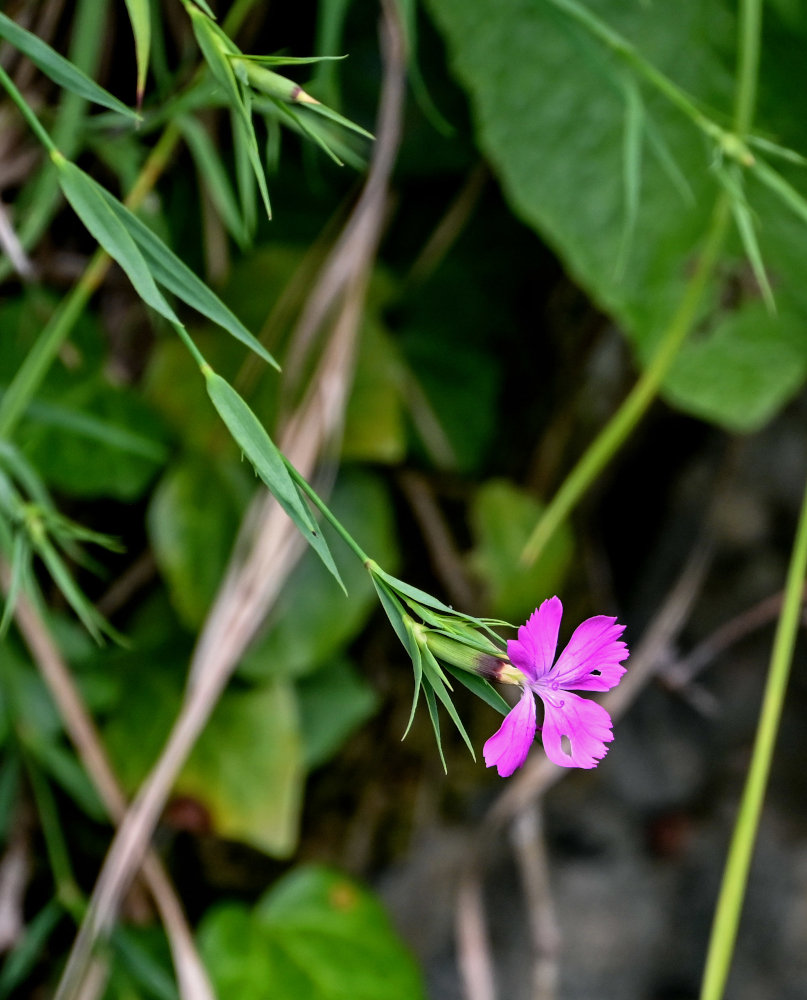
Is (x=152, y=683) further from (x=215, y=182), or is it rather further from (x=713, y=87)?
(x=713, y=87)

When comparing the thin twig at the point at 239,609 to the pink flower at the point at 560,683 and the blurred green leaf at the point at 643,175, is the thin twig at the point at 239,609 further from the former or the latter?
the pink flower at the point at 560,683

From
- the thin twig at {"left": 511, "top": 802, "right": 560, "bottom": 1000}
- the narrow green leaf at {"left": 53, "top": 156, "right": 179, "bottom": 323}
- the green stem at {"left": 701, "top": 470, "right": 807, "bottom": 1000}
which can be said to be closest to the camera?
the narrow green leaf at {"left": 53, "top": 156, "right": 179, "bottom": 323}

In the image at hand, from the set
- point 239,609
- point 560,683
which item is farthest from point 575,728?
point 239,609

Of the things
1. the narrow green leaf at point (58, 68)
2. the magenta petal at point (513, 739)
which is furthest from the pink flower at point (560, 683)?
the narrow green leaf at point (58, 68)

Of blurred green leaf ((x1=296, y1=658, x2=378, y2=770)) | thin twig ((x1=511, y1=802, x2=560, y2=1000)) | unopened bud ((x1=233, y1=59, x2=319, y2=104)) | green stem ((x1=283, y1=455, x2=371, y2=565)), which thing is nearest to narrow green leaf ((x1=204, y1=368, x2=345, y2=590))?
green stem ((x1=283, y1=455, x2=371, y2=565))

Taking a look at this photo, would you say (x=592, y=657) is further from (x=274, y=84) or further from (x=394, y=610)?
(x=274, y=84)

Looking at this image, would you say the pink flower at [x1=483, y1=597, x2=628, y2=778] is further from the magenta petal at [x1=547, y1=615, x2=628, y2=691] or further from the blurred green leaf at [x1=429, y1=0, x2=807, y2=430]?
the blurred green leaf at [x1=429, y1=0, x2=807, y2=430]

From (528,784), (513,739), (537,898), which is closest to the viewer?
(513,739)
